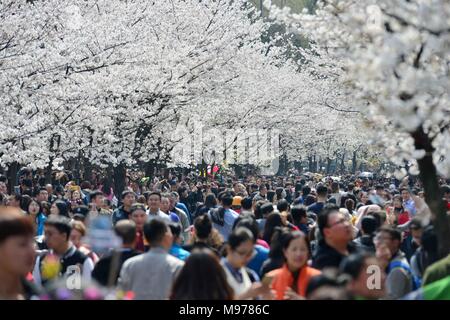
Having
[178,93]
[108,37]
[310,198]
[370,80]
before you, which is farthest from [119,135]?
[370,80]

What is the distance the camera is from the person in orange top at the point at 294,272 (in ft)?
21.4

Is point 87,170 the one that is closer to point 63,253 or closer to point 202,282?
point 63,253

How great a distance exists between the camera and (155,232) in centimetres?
711

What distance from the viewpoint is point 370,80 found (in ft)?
19.7

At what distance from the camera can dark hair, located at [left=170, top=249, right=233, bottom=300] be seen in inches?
222

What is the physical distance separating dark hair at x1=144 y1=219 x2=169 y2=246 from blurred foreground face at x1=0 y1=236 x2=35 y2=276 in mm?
2248

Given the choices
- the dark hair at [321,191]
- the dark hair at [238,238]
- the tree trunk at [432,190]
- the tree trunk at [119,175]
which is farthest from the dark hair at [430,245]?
the tree trunk at [119,175]

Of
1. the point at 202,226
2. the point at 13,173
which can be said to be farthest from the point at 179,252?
the point at 13,173

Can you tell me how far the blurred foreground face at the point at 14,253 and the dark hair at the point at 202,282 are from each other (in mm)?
1210

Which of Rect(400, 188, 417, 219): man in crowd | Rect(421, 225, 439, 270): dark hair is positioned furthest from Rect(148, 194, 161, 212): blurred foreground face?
Rect(421, 225, 439, 270): dark hair

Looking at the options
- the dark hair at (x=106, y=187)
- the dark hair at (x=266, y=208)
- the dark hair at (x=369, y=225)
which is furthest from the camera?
the dark hair at (x=106, y=187)

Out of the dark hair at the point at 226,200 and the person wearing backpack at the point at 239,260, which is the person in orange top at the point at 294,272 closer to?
the person wearing backpack at the point at 239,260

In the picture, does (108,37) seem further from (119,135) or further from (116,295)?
(116,295)
